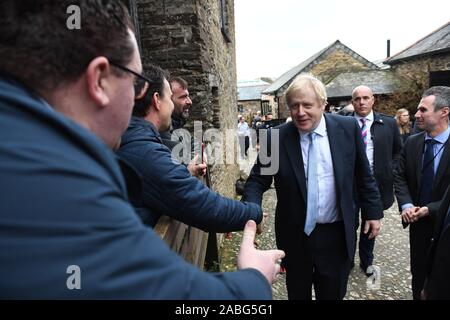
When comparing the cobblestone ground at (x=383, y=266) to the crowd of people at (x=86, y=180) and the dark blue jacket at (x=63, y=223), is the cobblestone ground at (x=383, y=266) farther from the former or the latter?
the dark blue jacket at (x=63, y=223)

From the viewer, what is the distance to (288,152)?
2469 mm

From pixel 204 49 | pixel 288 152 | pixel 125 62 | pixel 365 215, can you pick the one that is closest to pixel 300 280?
pixel 365 215

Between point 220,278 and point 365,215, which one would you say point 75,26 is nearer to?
point 220,278

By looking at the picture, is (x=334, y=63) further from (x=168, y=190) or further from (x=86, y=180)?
(x=86, y=180)

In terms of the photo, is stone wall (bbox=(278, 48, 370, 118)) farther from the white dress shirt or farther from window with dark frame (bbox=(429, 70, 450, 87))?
the white dress shirt

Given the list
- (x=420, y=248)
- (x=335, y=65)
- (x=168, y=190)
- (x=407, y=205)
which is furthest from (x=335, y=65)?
A: (x=168, y=190)

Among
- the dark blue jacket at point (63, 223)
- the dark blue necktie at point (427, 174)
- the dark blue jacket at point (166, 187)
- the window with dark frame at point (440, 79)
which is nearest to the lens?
the dark blue jacket at point (63, 223)

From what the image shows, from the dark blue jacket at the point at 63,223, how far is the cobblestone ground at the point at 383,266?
3.55m

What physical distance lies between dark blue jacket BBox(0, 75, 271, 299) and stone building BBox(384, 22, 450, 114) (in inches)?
745

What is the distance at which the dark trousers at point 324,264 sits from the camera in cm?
247

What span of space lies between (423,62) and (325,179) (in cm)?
2133

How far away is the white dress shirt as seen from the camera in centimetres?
241

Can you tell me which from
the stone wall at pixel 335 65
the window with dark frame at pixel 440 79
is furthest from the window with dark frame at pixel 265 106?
the window with dark frame at pixel 440 79

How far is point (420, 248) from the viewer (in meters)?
2.94
